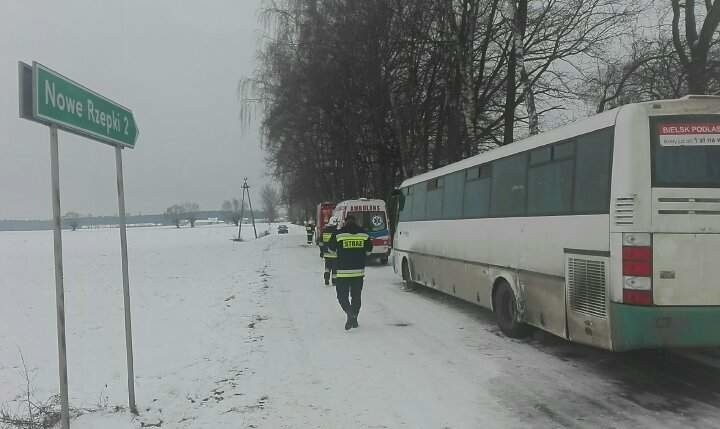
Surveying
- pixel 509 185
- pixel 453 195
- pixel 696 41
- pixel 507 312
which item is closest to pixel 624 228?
pixel 509 185

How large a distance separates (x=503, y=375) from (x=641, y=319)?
165cm

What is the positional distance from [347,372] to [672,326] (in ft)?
11.1

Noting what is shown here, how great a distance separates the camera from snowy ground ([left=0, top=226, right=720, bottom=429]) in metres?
5.00

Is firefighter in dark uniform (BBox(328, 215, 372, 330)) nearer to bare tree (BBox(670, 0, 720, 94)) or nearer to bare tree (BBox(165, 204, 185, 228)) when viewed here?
bare tree (BBox(670, 0, 720, 94))

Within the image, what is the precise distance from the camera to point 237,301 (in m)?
12.5

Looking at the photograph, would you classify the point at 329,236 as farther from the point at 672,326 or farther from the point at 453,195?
the point at 672,326

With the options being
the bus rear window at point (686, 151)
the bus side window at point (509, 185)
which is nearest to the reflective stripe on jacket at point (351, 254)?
the bus side window at point (509, 185)

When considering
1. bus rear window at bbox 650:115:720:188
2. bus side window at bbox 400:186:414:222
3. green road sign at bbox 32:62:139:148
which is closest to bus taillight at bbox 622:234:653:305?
bus rear window at bbox 650:115:720:188

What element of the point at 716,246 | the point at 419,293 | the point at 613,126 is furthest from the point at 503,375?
the point at 419,293

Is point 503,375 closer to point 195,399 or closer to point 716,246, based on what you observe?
point 716,246

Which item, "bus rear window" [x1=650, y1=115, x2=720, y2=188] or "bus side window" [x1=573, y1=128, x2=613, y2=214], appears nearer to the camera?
"bus rear window" [x1=650, y1=115, x2=720, y2=188]

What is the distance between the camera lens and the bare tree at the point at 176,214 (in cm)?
11800

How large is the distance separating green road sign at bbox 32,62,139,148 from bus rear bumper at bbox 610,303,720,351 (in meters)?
4.94

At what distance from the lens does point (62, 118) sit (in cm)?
396
